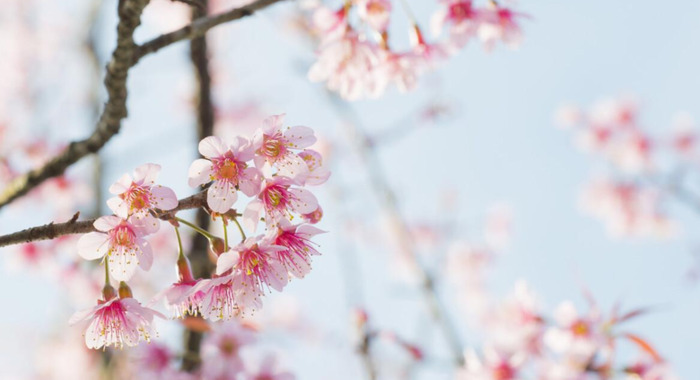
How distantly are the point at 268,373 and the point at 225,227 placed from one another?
155cm

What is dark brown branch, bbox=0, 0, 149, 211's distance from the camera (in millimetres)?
1502

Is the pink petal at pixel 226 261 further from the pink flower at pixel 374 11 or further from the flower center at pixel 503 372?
the flower center at pixel 503 372

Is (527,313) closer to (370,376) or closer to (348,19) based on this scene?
(370,376)

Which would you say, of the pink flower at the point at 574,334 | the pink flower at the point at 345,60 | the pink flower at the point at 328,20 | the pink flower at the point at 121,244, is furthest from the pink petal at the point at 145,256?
the pink flower at the point at 574,334

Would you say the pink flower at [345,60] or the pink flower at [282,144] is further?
the pink flower at [345,60]

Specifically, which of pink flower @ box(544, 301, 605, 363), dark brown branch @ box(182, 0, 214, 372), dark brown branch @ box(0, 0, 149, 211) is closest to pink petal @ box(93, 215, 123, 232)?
dark brown branch @ box(0, 0, 149, 211)

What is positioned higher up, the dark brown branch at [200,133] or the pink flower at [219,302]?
the dark brown branch at [200,133]

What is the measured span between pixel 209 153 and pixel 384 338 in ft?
7.59

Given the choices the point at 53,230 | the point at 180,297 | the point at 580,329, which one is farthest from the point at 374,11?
the point at 580,329

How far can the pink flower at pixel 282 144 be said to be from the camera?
4.56 feet

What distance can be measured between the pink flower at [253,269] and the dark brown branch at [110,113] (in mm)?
622

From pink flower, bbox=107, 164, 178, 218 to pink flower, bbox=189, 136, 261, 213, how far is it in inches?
3.1

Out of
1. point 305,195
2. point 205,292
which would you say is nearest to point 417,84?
point 305,195

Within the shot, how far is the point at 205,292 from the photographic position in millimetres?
1454
